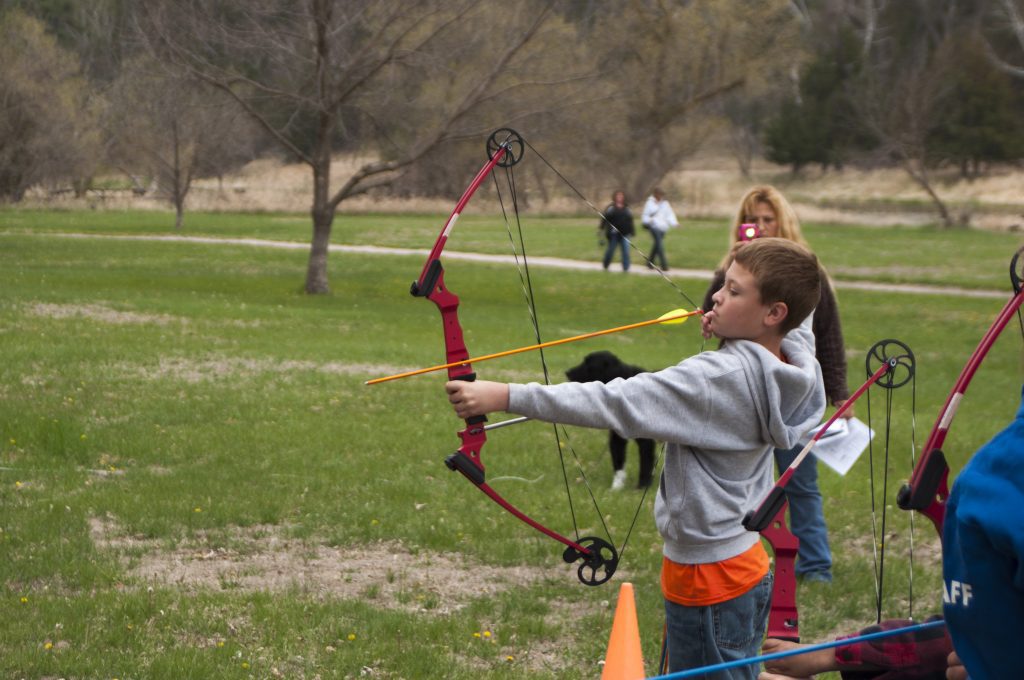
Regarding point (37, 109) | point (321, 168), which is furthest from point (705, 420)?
point (37, 109)

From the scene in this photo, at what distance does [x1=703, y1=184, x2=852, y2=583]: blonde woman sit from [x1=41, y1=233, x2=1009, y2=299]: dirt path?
1901cm

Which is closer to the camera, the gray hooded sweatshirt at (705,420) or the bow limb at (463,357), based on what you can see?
the gray hooded sweatshirt at (705,420)

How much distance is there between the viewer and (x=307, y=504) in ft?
25.0

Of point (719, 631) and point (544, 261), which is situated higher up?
A: point (544, 261)

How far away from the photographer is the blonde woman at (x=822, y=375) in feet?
19.4

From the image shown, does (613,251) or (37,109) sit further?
(37,109)

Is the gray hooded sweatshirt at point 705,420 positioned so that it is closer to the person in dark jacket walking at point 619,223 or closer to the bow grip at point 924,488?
the bow grip at point 924,488

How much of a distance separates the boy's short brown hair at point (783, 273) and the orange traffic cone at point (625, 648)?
1280 mm

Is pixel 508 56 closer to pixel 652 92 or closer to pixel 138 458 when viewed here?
pixel 138 458

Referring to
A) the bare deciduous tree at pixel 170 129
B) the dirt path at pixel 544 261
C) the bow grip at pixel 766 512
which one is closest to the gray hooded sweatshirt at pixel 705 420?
the bow grip at pixel 766 512

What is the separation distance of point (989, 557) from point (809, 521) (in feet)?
15.7

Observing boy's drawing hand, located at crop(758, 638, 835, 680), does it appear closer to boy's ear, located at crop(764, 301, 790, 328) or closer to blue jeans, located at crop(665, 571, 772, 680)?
blue jeans, located at crop(665, 571, 772, 680)

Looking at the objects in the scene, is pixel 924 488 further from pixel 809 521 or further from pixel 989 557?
pixel 809 521

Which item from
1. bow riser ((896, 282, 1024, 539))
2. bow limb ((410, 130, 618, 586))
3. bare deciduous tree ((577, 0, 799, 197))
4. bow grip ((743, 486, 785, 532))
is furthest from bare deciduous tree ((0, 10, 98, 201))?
bow riser ((896, 282, 1024, 539))
